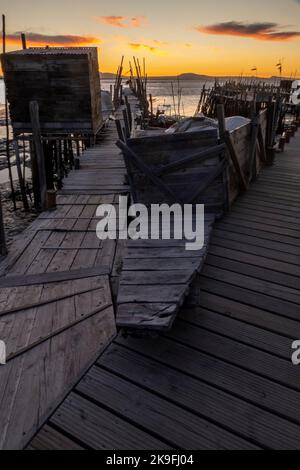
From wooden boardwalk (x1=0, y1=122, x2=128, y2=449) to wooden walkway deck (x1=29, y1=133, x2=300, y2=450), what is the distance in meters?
0.33

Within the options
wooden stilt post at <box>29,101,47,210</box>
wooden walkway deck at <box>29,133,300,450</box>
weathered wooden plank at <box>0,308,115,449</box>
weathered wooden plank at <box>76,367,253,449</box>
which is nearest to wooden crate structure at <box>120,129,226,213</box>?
wooden walkway deck at <box>29,133,300,450</box>

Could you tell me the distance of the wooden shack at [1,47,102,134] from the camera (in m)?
13.3

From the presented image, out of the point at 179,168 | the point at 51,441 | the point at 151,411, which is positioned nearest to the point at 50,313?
the point at 51,441

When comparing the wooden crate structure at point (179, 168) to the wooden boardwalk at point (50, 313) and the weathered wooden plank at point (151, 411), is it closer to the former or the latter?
the wooden boardwalk at point (50, 313)

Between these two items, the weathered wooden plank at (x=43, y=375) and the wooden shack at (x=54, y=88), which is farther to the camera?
the wooden shack at (x=54, y=88)

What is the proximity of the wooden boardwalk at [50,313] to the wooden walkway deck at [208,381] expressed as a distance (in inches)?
13.0

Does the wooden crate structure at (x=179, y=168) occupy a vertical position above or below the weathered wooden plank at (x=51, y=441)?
above

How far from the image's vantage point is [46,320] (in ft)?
15.1

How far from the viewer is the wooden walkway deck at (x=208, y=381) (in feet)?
8.77

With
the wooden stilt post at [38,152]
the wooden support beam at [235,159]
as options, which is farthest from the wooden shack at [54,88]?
the wooden support beam at [235,159]

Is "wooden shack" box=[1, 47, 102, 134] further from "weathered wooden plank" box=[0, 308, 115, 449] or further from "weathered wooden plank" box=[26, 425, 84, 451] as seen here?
"weathered wooden plank" box=[26, 425, 84, 451]
